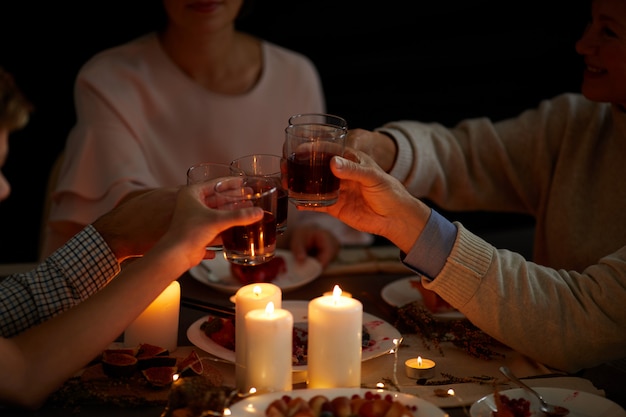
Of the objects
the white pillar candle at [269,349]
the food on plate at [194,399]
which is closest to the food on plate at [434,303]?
the white pillar candle at [269,349]

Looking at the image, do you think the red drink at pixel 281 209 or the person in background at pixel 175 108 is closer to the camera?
Answer: the red drink at pixel 281 209

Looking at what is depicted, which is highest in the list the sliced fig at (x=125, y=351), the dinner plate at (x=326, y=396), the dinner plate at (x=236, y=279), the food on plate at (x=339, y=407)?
the food on plate at (x=339, y=407)

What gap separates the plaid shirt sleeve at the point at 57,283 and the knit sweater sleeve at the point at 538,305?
718mm

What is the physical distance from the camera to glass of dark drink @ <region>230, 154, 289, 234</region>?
1736mm

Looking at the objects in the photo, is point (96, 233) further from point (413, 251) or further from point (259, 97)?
point (259, 97)

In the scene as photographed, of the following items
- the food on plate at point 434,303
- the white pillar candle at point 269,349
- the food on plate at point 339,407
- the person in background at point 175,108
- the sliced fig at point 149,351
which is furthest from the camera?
the person in background at point 175,108

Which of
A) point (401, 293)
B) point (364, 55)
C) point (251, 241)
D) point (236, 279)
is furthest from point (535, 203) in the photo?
→ point (364, 55)

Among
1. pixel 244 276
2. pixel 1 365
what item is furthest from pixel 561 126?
pixel 1 365

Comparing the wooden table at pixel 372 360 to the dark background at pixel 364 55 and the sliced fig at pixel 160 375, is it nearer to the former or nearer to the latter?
the sliced fig at pixel 160 375

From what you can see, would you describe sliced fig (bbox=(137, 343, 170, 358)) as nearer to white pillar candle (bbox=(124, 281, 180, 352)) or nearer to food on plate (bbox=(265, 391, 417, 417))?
white pillar candle (bbox=(124, 281, 180, 352))

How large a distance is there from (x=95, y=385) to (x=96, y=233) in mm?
370

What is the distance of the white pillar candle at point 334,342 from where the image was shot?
1477 mm

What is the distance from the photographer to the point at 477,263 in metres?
1.74

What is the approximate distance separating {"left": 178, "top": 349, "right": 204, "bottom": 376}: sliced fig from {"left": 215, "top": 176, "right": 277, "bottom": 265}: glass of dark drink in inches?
8.4
